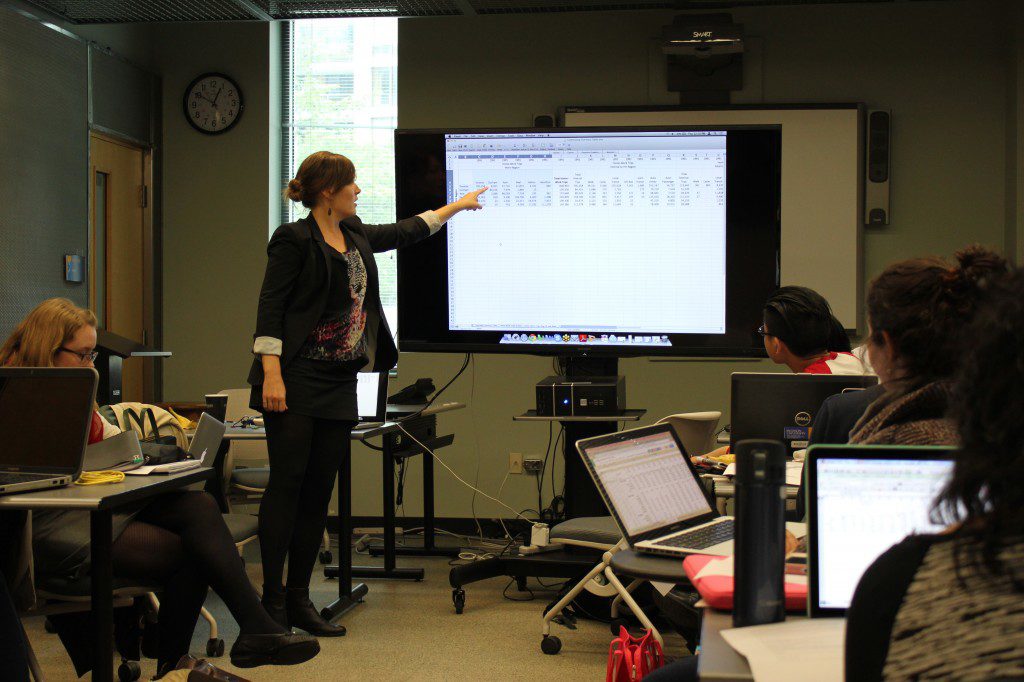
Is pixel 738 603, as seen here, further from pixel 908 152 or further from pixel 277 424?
pixel 908 152

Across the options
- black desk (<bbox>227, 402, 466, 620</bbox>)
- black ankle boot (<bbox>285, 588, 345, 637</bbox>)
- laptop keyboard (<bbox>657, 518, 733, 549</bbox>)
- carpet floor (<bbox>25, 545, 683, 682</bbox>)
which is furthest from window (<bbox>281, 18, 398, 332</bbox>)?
laptop keyboard (<bbox>657, 518, 733, 549</bbox>)

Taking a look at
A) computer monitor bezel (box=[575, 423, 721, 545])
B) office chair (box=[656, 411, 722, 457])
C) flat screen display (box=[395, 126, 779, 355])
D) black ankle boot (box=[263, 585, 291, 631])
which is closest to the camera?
A: computer monitor bezel (box=[575, 423, 721, 545])

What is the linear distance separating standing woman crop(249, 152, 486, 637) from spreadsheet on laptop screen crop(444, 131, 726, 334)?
0.56m

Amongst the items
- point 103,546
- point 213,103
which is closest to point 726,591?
point 103,546

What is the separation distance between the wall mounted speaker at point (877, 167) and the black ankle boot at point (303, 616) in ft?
11.3

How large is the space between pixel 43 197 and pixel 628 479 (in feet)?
12.4

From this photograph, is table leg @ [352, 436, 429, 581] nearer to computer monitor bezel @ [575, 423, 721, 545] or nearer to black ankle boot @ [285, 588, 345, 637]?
black ankle boot @ [285, 588, 345, 637]

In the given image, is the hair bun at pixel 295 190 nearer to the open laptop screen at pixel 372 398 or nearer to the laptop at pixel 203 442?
the laptop at pixel 203 442

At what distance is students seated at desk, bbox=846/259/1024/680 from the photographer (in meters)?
0.82

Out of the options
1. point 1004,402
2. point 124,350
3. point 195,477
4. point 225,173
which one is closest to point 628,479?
point 1004,402

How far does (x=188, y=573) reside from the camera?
9.71ft

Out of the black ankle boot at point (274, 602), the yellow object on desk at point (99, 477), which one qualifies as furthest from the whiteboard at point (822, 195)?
the yellow object on desk at point (99, 477)

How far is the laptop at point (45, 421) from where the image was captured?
8.64 feet

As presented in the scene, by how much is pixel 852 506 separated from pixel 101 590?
→ 2.08 m
